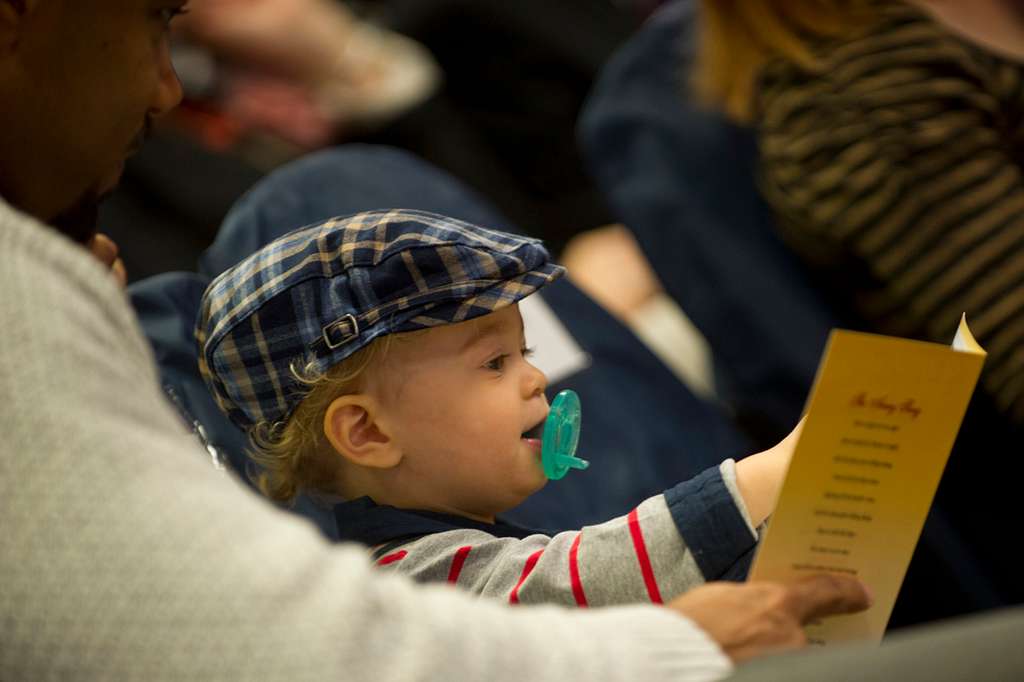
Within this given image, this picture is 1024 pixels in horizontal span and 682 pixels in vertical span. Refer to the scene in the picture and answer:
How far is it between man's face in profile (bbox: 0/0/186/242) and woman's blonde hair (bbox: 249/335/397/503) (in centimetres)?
17

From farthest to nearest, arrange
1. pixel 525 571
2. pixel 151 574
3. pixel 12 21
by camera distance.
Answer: pixel 525 571 < pixel 12 21 < pixel 151 574

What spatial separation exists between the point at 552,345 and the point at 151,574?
66cm

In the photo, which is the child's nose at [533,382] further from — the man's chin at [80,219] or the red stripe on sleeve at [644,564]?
the man's chin at [80,219]

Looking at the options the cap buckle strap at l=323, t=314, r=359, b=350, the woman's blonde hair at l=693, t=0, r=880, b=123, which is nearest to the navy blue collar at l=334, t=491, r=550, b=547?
the cap buckle strap at l=323, t=314, r=359, b=350

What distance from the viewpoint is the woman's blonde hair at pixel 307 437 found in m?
0.75

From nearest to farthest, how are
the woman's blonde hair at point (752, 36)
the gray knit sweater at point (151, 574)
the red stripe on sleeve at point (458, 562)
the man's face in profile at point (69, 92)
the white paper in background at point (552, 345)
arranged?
1. the gray knit sweater at point (151, 574)
2. the man's face in profile at point (69, 92)
3. the red stripe on sleeve at point (458, 562)
4. the white paper in background at point (552, 345)
5. the woman's blonde hair at point (752, 36)

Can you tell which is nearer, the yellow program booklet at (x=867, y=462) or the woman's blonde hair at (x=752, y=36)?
the yellow program booklet at (x=867, y=462)

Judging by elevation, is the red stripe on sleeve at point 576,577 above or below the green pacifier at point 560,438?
below

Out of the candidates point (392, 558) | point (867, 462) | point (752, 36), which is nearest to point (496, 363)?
point (392, 558)

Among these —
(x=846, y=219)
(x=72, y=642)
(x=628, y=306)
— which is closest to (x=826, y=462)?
(x=72, y=642)

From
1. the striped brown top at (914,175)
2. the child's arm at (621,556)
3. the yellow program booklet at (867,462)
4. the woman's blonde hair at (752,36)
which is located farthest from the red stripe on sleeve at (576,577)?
the woman's blonde hair at (752,36)

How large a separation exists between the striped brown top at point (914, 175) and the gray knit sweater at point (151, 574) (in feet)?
2.49

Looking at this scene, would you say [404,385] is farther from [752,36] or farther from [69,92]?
[752,36]

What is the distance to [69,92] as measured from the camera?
62cm
